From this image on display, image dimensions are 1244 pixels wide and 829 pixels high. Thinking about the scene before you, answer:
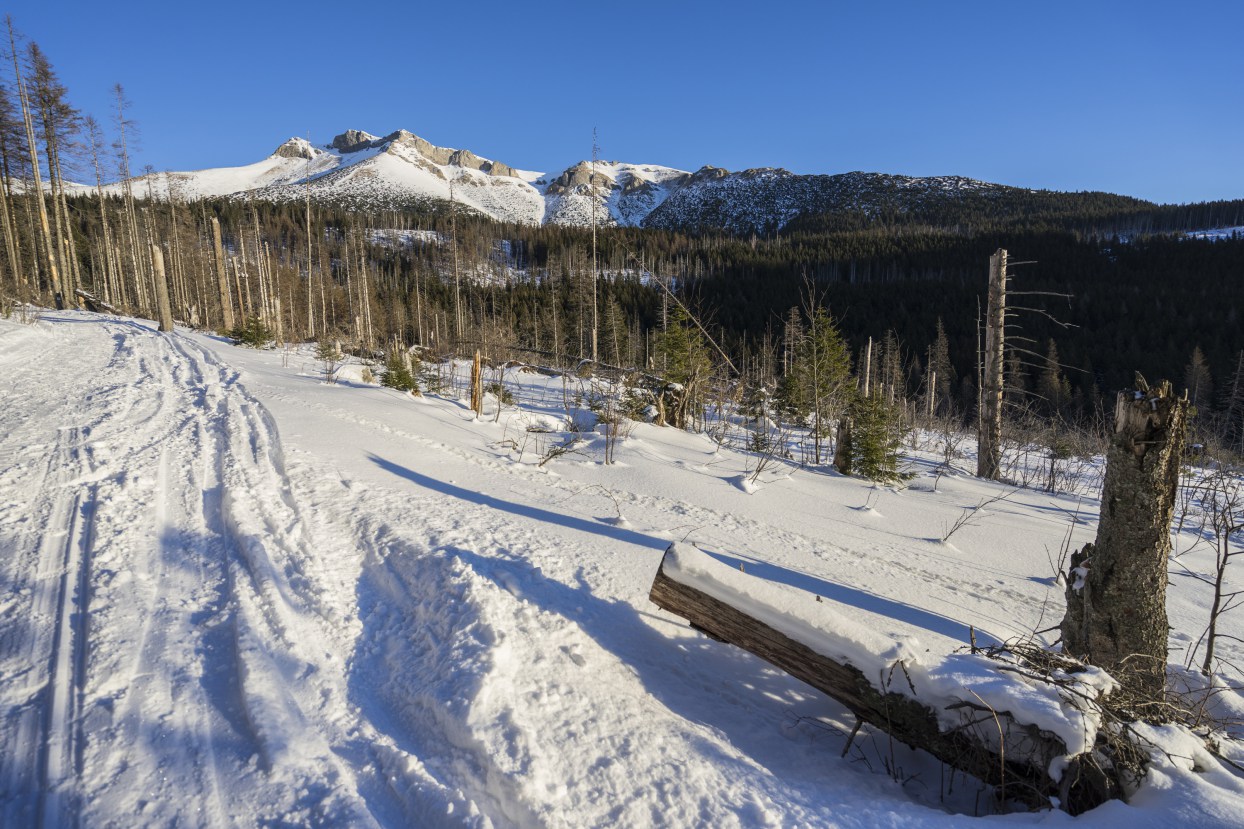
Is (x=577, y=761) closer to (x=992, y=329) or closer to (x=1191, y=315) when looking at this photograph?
(x=992, y=329)

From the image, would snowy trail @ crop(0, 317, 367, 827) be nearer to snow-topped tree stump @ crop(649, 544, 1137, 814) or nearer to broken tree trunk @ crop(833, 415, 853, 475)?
snow-topped tree stump @ crop(649, 544, 1137, 814)

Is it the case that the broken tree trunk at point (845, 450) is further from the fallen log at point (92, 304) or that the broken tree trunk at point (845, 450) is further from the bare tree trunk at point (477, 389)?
the fallen log at point (92, 304)

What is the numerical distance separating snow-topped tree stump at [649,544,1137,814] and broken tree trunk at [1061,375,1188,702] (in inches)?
34.5

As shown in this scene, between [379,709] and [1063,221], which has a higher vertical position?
[1063,221]

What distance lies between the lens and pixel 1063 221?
373ft

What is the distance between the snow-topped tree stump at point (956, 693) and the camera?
2.06 metres

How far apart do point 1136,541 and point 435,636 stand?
147 inches

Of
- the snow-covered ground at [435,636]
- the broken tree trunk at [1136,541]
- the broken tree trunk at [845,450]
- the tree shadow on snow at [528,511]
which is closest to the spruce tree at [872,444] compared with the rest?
the broken tree trunk at [845,450]

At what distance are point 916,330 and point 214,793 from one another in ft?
244

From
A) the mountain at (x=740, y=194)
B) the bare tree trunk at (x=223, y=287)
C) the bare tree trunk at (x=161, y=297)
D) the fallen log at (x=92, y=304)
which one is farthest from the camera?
the mountain at (x=740, y=194)

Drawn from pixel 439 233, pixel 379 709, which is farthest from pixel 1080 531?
pixel 439 233

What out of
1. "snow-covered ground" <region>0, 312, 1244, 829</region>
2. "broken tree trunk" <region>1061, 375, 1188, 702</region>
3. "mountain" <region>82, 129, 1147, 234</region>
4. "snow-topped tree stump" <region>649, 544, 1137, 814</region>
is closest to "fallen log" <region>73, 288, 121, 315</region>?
"snow-covered ground" <region>0, 312, 1244, 829</region>

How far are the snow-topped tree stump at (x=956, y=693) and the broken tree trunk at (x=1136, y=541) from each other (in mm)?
877

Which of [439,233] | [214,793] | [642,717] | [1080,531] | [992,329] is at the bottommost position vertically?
[1080,531]
